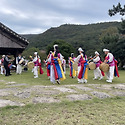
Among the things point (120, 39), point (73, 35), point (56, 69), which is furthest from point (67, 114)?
point (73, 35)

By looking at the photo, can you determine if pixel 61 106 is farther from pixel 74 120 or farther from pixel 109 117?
pixel 109 117

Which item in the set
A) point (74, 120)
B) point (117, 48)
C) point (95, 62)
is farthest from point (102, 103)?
point (117, 48)

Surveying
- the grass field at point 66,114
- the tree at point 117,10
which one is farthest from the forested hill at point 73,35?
the grass field at point 66,114

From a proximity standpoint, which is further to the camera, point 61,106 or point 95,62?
point 95,62

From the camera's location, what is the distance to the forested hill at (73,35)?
5666cm

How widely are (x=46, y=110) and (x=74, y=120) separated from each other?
2.58 feet

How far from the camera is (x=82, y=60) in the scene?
8.20m

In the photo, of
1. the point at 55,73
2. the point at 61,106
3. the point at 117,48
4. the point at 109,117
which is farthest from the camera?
the point at 117,48

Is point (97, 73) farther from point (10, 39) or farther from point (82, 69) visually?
point (10, 39)

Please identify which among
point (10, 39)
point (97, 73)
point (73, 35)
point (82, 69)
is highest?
point (73, 35)

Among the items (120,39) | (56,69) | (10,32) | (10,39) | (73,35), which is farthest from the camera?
(73,35)

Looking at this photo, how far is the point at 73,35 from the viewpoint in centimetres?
6781

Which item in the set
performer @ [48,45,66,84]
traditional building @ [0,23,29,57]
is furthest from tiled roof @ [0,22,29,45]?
performer @ [48,45,66,84]

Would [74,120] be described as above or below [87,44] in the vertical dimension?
below
